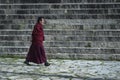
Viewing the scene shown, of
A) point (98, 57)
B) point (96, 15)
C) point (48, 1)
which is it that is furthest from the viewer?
point (48, 1)

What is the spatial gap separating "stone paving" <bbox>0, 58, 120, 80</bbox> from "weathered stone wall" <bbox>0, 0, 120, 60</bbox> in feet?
2.20

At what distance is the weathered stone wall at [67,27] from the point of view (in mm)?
11836

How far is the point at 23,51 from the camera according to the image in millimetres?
12023

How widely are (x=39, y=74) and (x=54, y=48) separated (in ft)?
9.71

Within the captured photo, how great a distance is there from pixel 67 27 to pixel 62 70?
11.4 ft

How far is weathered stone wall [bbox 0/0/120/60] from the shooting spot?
38.8 feet

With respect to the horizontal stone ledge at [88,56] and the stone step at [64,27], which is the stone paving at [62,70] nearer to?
the horizontal stone ledge at [88,56]

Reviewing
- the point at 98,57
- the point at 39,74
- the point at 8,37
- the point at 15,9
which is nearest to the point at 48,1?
the point at 15,9

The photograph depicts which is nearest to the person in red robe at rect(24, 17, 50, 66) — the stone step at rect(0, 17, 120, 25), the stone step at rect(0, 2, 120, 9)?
the stone step at rect(0, 17, 120, 25)

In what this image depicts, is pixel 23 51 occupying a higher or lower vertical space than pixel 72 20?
lower

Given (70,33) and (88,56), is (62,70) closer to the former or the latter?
(88,56)

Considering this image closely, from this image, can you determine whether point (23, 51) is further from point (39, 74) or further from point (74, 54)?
point (39, 74)

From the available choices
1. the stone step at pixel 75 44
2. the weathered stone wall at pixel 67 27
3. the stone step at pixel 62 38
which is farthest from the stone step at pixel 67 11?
the stone step at pixel 75 44

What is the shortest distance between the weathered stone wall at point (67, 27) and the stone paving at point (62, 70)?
2.20 feet
